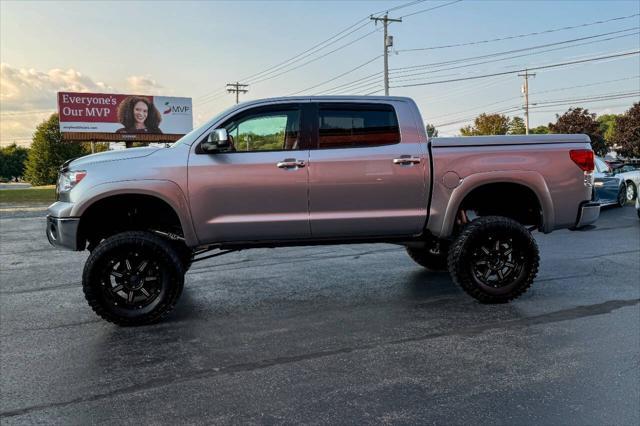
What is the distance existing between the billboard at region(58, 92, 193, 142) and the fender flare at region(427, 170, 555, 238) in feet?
156

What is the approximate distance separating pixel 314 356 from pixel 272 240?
62.6 inches

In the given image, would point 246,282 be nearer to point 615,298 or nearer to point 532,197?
point 532,197

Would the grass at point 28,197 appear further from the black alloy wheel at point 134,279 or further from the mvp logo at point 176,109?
the black alloy wheel at point 134,279

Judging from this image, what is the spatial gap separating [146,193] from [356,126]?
2.23 metres

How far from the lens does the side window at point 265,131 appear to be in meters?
5.41

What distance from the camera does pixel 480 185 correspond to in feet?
18.2

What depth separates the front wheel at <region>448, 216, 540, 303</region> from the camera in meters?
5.52

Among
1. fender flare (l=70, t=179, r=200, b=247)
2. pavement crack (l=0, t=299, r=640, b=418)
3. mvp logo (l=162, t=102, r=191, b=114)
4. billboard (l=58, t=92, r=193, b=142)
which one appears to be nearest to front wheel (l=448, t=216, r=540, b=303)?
pavement crack (l=0, t=299, r=640, b=418)

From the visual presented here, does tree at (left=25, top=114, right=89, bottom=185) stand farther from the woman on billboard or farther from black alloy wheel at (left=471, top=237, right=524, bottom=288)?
black alloy wheel at (left=471, top=237, right=524, bottom=288)

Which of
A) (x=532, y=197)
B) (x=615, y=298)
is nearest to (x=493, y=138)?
(x=532, y=197)

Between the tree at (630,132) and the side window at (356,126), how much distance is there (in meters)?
51.9

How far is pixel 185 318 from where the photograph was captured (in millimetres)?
5344

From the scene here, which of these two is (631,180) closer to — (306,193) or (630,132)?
(306,193)

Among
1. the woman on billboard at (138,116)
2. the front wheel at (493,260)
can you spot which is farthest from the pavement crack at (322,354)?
the woman on billboard at (138,116)
